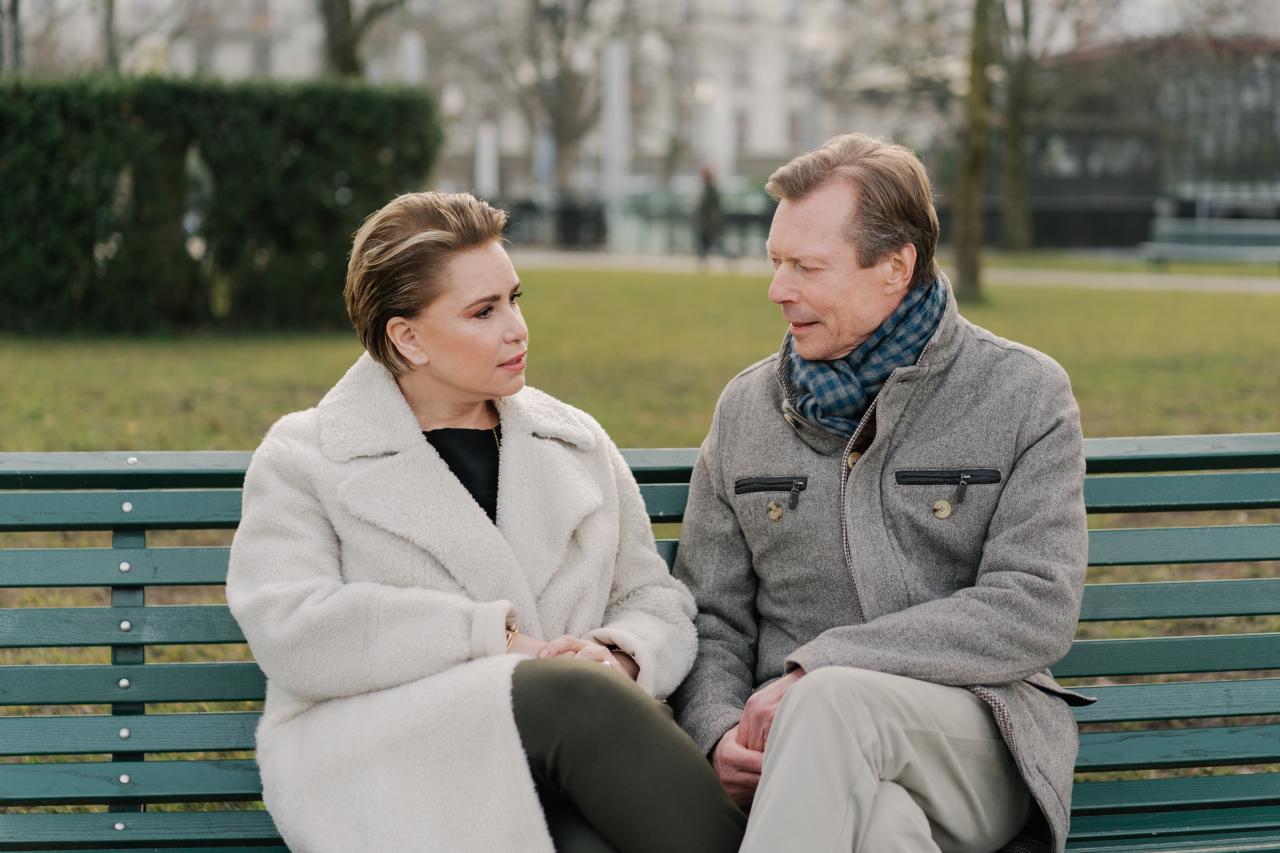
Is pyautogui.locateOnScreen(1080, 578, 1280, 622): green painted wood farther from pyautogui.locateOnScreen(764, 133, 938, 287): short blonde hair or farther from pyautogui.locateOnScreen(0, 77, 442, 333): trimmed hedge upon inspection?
pyautogui.locateOnScreen(0, 77, 442, 333): trimmed hedge

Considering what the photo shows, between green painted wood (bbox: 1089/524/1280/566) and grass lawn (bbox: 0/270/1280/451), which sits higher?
green painted wood (bbox: 1089/524/1280/566)

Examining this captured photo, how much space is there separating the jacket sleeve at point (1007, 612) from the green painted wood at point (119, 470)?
1.18 m

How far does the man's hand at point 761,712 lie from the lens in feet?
9.82

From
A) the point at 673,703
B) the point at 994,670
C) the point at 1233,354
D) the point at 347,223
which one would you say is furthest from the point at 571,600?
the point at 347,223

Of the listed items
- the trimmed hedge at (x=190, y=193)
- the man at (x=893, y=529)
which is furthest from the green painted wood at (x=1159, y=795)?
the trimmed hedge at (x=190, y=193)

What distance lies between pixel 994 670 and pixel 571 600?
2.59 feet

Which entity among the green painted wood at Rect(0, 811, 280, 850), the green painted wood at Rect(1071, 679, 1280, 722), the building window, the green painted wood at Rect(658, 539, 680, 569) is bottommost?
the green painted wood at Rect(0, 811, 280, 850)

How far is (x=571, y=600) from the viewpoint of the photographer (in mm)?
3160

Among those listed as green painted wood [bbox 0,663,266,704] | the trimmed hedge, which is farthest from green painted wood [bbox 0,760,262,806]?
the trimmed hedge

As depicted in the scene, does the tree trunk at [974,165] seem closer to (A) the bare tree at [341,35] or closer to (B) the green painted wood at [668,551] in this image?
(A) the bare tree at [341,35]

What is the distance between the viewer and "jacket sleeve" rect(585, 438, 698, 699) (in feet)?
10.2

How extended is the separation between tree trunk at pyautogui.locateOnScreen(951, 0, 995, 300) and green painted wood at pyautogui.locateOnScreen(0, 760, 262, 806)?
1568 cm

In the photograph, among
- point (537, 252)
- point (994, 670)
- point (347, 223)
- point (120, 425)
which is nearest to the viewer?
point (994, 670)

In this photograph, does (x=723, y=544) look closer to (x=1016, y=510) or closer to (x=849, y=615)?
(x=849, y=615)
